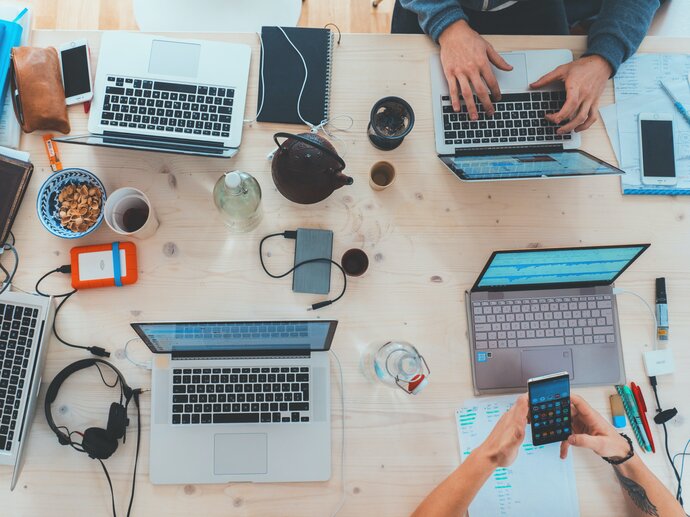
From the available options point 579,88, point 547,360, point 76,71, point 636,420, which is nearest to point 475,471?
point 547,360

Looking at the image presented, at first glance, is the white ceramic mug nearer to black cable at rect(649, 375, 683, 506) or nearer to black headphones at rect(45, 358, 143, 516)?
black headphones at rect(45, 358, 143, 516)

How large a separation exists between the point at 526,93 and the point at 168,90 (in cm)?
84

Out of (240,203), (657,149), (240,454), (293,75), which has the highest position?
(293,75)

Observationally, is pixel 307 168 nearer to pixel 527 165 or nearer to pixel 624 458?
pixel 527 165

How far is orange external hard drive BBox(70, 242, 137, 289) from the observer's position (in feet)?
3.41

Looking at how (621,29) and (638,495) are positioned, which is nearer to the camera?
(638,495)

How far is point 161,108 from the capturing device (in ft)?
3.45

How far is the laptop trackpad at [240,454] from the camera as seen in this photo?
1.00 metres

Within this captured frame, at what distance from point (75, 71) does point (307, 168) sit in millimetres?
630

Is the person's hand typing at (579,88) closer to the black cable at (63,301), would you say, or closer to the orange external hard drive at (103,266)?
the orange external hard drive at (103,266)

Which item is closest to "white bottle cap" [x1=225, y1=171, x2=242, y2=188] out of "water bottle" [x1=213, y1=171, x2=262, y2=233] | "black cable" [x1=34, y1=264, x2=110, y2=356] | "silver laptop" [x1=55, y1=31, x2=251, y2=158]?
"water bottle" [x1=213, y1=171, x2=262, y2=233]

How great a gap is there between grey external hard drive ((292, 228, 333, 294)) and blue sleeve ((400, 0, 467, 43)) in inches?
22.1

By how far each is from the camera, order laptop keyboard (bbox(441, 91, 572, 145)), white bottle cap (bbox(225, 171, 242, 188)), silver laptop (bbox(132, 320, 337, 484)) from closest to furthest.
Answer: white bottle cap (bbox(225, 171, 242, 188)), silver laptop (bbox(132, 320, 337, 484)), laptop keyboard (bbox(441, 91, 572, 145))

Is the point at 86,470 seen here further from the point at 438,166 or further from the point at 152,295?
the point at 438,166
